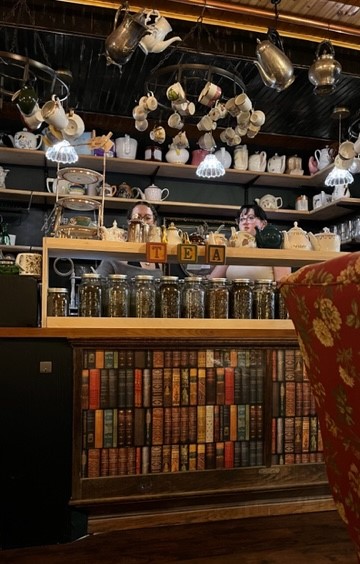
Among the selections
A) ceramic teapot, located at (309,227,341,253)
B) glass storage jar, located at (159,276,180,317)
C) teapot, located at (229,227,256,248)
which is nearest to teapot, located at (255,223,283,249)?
teapot, located at (229,227,256,248)

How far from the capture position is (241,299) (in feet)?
6.94

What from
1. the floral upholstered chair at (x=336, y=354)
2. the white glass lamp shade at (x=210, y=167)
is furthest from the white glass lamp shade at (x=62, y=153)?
the floral upholstered chair at (x=336, y=354)

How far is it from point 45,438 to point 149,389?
0.40 m

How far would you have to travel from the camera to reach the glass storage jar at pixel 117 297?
1.97m

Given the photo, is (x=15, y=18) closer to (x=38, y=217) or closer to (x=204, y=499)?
(x=38, y=217)

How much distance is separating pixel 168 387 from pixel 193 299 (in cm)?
41

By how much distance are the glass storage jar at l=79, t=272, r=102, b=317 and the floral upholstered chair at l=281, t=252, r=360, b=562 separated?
1.28 m

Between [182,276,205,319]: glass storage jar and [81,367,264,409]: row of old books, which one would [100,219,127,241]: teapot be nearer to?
[182,276,205,319]: glass storage jar

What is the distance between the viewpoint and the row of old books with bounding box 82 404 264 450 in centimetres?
176

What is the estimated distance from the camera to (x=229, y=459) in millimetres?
1846

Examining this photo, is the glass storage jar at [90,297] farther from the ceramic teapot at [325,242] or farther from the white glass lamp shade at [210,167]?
the white glass lamp shade at [210,167]

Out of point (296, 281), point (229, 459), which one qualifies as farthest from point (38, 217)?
point (296, 281)

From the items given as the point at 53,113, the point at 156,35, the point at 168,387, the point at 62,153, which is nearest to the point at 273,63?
the point at 156,35

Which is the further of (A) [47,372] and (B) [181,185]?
(B) [181,185]
